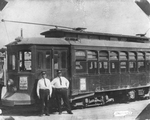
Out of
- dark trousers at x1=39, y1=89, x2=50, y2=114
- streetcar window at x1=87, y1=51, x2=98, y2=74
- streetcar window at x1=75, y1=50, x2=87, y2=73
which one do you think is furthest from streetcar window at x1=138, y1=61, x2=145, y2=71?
dark trousers at x1=39, y1=89, x2=50, y2=114

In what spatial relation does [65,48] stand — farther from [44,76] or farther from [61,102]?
[61,102]

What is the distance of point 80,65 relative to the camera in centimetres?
1017

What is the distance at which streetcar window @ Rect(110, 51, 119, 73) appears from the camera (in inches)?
445

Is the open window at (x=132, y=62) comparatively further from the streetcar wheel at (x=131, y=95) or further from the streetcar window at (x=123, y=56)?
the streetcar wheel at (x=131, y=95)

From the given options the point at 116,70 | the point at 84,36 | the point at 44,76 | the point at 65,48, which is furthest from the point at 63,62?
the point at 116,70

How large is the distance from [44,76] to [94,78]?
2.59 metres

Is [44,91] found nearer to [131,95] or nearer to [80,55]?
[80,55]

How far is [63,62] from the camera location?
9789 mm

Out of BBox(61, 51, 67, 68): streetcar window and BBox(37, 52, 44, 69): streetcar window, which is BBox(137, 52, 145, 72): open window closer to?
BBox(61, 51, 67, 68): streetcar window

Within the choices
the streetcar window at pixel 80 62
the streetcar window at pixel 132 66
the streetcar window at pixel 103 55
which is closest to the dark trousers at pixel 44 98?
the streetcar window at pixel 80 62

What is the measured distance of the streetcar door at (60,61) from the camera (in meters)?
9.64

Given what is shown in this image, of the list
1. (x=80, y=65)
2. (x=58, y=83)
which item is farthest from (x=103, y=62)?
(x=58, y=83)

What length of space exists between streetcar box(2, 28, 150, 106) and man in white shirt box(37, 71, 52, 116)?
14.4 inches

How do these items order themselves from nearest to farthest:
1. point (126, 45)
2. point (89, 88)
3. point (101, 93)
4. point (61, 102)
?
1. point (61, 102)
2. point (89, 88)
3. point (101, 93)
4. point (126, 45)
